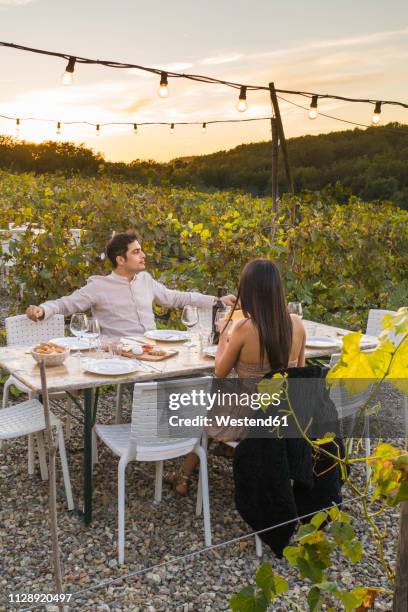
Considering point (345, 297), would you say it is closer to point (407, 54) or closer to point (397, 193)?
point (407, 54)

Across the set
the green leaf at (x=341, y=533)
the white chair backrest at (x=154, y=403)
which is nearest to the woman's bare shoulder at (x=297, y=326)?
the white chair backrest at (x=154, y=403)

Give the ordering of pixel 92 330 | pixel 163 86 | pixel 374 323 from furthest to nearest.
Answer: pixel 163 86 → pixel 374 323 → pixel 92 330

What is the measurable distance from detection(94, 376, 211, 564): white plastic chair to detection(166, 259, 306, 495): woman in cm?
26

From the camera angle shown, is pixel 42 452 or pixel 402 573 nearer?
pixel 402 573

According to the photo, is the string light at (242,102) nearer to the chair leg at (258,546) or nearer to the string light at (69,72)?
the string light at (69,72)

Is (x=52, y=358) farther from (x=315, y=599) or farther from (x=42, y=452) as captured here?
(x=315, y=599)

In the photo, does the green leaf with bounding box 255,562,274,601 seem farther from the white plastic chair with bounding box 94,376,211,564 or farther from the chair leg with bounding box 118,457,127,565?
the chair leg with bounding box 118,457,127,565

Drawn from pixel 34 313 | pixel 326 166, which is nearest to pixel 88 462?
pixel 34 313

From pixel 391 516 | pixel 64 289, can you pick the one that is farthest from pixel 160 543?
pixel 64 289

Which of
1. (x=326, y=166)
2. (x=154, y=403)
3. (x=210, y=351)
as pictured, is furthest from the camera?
(x=326, y=166)

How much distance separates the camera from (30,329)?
3.85m

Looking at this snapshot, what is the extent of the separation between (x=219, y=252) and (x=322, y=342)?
6.11 ft

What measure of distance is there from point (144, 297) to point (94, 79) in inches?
235

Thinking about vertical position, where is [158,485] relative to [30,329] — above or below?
below
